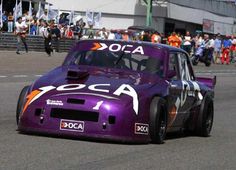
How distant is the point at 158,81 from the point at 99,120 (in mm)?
1270

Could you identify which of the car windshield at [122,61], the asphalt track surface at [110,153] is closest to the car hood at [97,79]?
the car windshield at [122,61]

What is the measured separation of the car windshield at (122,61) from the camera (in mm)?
9914

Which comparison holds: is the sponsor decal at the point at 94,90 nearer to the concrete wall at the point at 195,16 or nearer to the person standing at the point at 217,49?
the person standing at the point at 217,49

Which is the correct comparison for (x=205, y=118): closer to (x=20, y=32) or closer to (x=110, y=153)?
(x=110, y=153)

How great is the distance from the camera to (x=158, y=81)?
375 inches

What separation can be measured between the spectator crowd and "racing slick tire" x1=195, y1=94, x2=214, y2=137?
23.8 meters

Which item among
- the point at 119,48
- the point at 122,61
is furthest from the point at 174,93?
the point at 119,48

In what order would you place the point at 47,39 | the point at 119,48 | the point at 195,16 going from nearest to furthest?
1. the point at 119,48
2. the point at 47,39
3. the point at 195,16

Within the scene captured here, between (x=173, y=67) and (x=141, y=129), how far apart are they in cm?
178

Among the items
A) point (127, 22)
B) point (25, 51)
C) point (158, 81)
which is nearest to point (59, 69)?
point (158, 81)

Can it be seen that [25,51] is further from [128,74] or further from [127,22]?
[127,22]

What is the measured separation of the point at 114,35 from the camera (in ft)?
131

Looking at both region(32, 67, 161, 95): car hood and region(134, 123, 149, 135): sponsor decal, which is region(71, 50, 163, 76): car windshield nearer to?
region(32, 67, 161, 95): car hood

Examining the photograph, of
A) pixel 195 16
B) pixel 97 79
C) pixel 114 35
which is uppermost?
pixel 195 16
